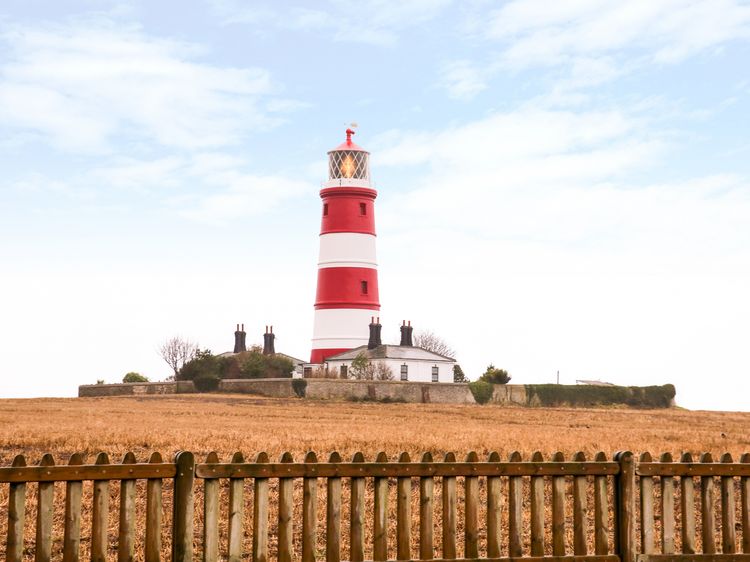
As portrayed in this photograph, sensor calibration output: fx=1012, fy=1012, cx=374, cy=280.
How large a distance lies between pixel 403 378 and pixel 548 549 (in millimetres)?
49866

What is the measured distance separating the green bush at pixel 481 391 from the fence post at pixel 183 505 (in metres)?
48.2

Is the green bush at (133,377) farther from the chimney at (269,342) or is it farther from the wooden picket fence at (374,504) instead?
the wooden picket fence at (374,504)

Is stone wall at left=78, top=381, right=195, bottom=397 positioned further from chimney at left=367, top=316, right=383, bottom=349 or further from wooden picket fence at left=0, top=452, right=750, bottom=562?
wooden picket fence at left=0, top=452, right=750, bottom=562

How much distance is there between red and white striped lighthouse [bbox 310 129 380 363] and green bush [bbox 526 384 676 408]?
10.8 m

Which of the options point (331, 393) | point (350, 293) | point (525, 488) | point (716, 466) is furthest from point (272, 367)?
point (716, 466)

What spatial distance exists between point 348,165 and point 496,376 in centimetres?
1535

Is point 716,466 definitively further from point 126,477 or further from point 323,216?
point 323,216

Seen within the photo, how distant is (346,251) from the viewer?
192ft

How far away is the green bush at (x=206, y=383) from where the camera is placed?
57.3 m

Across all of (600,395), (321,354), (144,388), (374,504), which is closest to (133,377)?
(144,388)

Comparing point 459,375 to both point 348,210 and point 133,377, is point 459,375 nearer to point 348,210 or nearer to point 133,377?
point 348,210

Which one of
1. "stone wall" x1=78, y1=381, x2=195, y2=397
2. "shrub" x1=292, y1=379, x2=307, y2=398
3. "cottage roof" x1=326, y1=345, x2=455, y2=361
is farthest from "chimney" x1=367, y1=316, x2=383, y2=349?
"stone wall" x1=78, y1=381, x2=195, y2=397

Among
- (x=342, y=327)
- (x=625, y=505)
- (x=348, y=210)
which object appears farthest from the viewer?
(x=342, y=327)

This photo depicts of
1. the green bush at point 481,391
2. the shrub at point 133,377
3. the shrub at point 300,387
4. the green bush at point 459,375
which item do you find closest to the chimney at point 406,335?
the green bush at point 459,375
